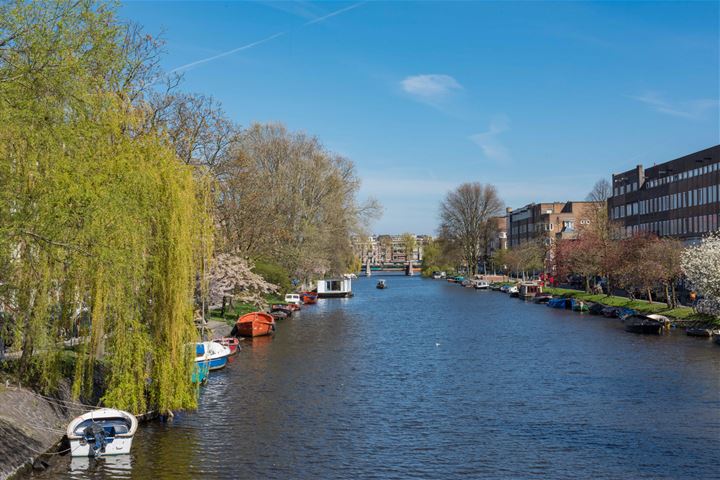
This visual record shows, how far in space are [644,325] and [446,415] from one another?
121 feet

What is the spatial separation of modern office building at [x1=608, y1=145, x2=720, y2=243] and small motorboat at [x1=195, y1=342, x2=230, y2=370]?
2689 inches

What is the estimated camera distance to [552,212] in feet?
620

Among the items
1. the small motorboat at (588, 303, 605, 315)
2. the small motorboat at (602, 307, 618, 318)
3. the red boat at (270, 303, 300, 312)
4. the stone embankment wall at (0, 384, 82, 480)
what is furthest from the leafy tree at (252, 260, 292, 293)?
the stone embankment wall at (0, 384, 82, 480)

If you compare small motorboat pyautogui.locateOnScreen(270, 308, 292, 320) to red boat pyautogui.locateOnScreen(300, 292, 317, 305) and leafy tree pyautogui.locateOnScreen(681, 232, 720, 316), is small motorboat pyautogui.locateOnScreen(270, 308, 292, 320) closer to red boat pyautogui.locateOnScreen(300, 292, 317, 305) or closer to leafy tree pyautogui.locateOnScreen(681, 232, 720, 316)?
red boat pyautogui.locateOnScreen(300, 292, 317, 305)

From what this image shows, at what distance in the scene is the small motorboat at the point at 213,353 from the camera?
143 ft

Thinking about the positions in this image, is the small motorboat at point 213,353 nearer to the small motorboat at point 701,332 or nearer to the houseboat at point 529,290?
the small motorboat at point 701,332

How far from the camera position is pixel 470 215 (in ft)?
593

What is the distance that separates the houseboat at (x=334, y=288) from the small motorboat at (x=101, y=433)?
3857 inches

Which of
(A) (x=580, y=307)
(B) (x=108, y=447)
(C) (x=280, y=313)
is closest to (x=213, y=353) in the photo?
(B) (x=108, y=447)

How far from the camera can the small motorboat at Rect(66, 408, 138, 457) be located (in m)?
26.5

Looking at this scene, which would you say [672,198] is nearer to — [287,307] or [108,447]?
[287,307]

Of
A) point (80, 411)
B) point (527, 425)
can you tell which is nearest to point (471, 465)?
point (527, 425)

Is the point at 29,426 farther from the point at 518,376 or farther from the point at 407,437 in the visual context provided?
the point at 518,376

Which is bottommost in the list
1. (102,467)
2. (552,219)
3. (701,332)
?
(102,467)
